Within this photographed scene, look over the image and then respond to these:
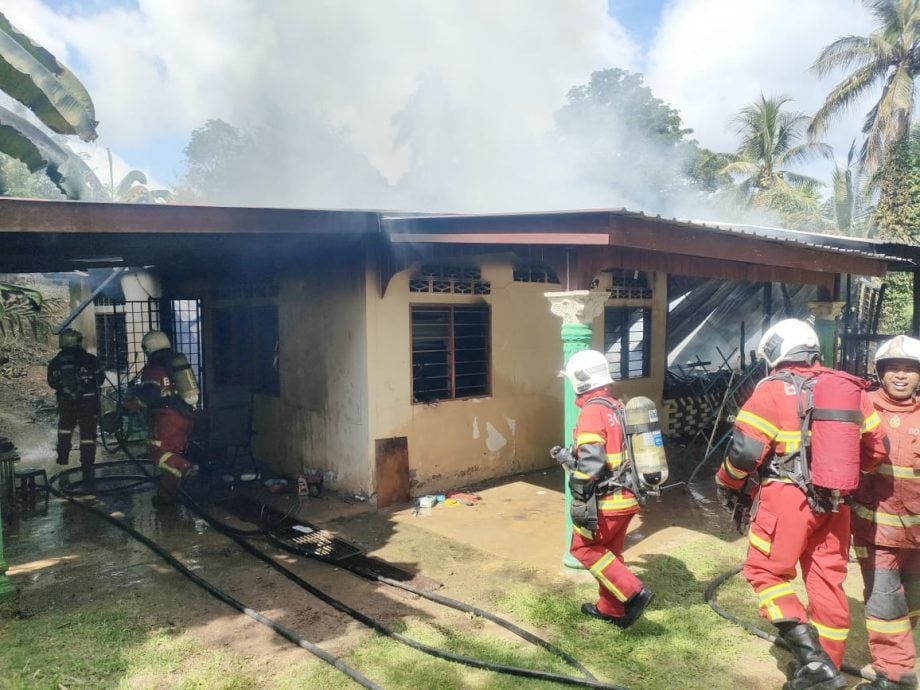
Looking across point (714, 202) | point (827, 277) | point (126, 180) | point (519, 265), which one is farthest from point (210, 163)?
point (827, 277)

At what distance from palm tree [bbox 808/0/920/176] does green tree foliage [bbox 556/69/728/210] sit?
22.5 ft

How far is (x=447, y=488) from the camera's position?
7602 millimetres

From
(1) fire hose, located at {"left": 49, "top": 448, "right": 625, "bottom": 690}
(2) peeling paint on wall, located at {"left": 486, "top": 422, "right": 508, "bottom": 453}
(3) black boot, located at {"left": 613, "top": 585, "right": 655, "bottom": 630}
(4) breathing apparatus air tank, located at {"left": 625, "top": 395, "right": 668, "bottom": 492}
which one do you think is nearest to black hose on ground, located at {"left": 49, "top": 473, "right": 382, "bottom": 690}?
(1) fire hose, located at {"left": 49, "top": 448, "right": 625, "bottom": 690}

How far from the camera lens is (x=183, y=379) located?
7203 millimetres

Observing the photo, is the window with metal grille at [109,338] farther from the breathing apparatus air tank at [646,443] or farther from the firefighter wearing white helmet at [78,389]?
the breathing apparatus air tank at [646,443]

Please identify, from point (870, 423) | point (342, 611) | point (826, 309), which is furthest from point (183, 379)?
point (826, 309)

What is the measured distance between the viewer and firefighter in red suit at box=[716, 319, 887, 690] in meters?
3.27

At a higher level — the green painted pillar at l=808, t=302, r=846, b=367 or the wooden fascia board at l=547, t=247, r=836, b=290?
the wooden fascia board at l=547, t=247, r=836, b=290

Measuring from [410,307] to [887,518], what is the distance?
4919 millimetres

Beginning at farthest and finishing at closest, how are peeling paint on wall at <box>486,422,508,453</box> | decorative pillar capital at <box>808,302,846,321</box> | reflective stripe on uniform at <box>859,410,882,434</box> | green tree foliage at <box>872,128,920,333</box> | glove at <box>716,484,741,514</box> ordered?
green tree foliage at <box>872,128,920,333</box> → decorative pillar capital at <box>808,302,846,321</box> → peeling paint on wall at <box>486,422,508,453</box> → glove at <box>716,484,741,514</box> → reflective stripe on uniform at <box>859,410,882,434</box>

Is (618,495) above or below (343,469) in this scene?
above

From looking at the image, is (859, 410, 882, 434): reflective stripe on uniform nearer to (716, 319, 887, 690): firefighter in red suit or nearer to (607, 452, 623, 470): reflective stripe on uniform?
(716, 319, 887, 690): firefighter in red suit

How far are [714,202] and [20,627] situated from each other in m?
29.2

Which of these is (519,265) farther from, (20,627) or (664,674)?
(20,627)
